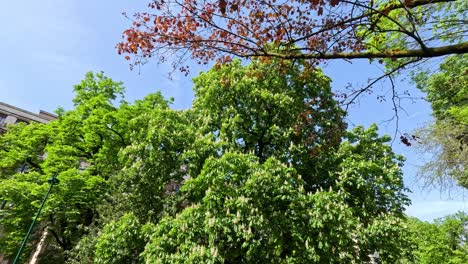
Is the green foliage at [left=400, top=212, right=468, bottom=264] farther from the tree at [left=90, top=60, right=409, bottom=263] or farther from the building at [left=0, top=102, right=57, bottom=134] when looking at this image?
the building at [left=0, top=102, right=57, bottom=134]

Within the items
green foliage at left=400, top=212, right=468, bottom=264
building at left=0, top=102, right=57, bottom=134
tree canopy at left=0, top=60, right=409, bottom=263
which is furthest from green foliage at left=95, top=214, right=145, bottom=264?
building at left=0, top=102, right=57, bottom=134

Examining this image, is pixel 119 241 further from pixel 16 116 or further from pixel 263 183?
pixel 16 116

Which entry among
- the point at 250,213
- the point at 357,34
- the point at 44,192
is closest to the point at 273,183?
the point at 250,213

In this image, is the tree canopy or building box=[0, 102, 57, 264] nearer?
the tree canopy

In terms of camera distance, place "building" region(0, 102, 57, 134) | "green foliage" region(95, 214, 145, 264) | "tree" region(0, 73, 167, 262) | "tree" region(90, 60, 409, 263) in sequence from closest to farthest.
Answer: "tree" region(90, 60, 409, 263), "green foliage" region(95, 214, 145, 264), "tree" region(0, 73, 167, 262), "building" region(0, 102, 57, 134)

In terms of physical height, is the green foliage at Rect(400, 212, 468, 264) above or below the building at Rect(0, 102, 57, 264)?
below

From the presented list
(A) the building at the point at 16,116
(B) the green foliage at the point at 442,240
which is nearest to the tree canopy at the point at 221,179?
(B) the green foliage at the point at 442,240

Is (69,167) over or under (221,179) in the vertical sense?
over

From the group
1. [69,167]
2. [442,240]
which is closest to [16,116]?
[69,167]

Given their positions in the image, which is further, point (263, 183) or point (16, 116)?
point (16, 116)

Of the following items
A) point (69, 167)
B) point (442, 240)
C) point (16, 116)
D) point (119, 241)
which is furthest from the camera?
point (16, 116)

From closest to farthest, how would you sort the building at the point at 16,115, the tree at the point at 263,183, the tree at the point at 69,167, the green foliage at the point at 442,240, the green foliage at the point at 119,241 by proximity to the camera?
the tree at the point at 263,183
the green foliage at the point at 119,241
the tree at the point at 69,167
the green foliage at the point at 442,240
the building at the point at 16,115

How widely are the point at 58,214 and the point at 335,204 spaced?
1480 cm

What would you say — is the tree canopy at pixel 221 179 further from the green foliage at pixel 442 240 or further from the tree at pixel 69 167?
the green foliage at pixel 442 240
